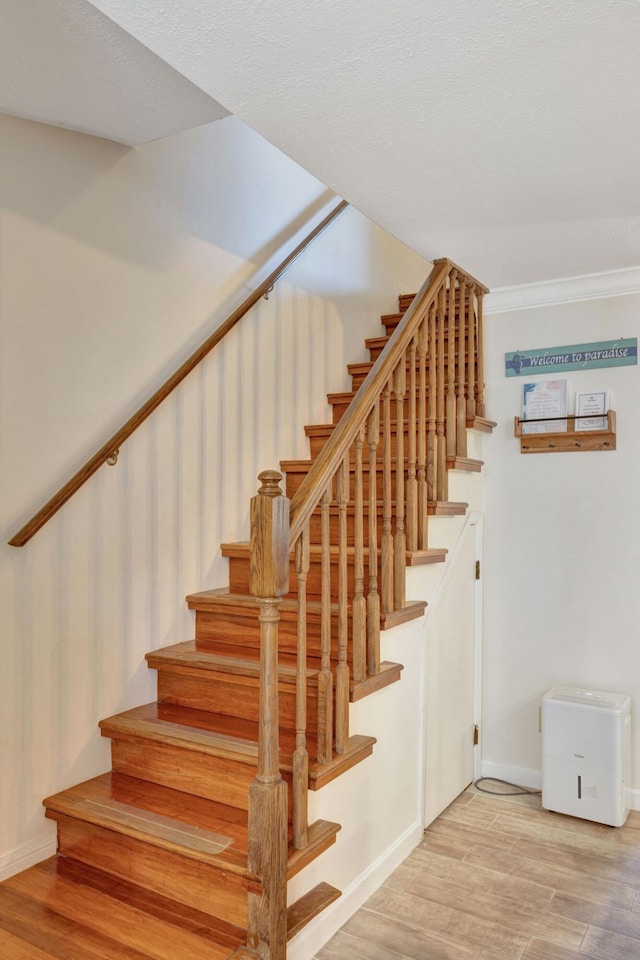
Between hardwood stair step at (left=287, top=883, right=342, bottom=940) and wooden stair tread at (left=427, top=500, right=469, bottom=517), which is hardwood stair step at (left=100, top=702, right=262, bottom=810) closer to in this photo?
hardwood stair step at (left=287, top=883, right=342, bottom=940)

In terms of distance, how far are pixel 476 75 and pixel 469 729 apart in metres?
2.68

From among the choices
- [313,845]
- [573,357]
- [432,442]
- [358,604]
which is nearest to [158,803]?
[313,845]

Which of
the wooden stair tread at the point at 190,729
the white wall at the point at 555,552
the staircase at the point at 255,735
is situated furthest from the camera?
the white wall at the point at 555,552

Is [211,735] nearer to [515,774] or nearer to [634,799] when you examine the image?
[515,774]

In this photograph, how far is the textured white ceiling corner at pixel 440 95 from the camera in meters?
1.46

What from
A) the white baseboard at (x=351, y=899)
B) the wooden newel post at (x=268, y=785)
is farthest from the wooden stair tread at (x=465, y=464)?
the white baseboard at (x=351, y=899)

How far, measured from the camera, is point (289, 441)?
3.48 meters

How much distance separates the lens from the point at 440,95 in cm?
175

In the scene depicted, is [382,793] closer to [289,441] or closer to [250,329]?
[289,441]

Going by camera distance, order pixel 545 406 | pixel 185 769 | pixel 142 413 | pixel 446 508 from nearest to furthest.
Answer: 1. pixel 185 769
2. pixel 142 413
3. pixel 446 508
4. pixel 545 406

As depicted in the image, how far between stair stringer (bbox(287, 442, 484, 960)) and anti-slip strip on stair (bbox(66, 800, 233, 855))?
0.83 feet

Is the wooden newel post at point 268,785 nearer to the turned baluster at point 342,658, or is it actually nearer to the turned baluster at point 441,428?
the turned baluster at point 342,658

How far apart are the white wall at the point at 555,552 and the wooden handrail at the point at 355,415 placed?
0.70 m

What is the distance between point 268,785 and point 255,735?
0.49 metres
